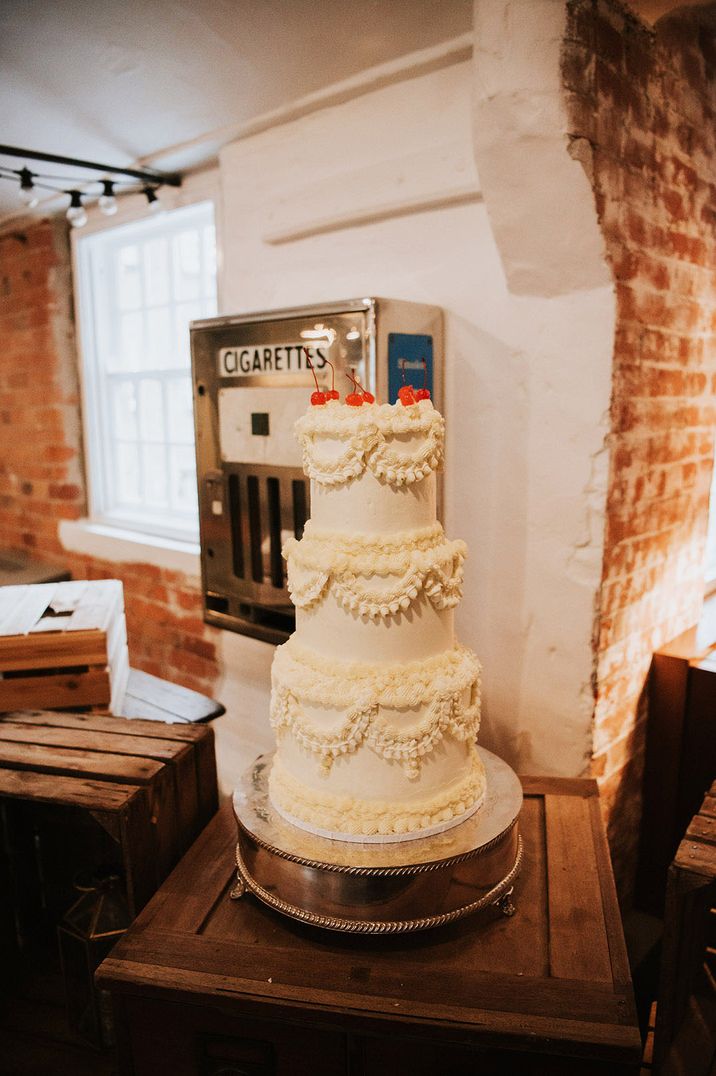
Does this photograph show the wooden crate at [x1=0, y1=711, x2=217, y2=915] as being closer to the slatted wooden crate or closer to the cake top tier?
the slatted wooden crate

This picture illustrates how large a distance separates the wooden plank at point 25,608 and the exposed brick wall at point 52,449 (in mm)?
1156

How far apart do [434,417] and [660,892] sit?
195 centimetres

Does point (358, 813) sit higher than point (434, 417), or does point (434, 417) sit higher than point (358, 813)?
point (434, 417)

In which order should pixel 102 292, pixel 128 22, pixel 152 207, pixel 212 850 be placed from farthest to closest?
1. pixel 102 292
2. pixel 152 207
3. pixel 128 22
4. pixel 212 850

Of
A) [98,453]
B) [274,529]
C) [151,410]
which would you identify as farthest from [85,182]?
[274,529]

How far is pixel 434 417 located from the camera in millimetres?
1484

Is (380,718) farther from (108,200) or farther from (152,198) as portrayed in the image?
(152,198)

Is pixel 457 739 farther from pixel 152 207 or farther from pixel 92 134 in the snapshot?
pixel 152 207

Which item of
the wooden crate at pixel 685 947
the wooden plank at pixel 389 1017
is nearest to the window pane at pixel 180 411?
the wooden plank at pixel 389 1017

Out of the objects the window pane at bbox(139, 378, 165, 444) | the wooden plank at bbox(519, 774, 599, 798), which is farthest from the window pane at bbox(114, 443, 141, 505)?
the wooden plank at bbox(519, 774, 599, 798)

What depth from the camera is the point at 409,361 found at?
2221 mm

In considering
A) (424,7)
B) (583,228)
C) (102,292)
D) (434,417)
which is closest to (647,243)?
(583,228)

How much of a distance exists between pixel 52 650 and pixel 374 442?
4.03 ft

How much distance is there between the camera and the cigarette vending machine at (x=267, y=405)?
7.02 feet
